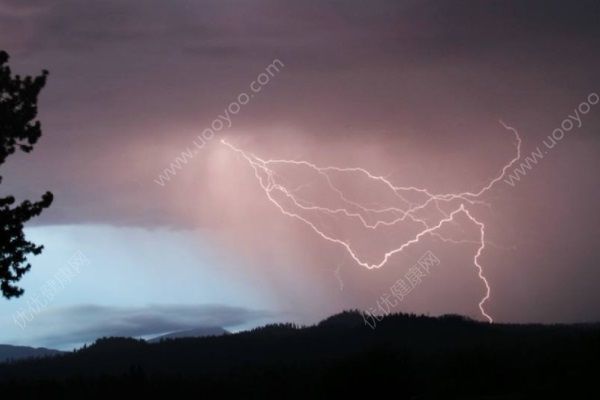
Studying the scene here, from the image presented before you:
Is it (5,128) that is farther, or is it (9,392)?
(9,392)

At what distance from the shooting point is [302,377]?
62.6 meters

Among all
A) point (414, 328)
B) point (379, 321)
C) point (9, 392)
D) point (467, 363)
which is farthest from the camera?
point (379, 321)

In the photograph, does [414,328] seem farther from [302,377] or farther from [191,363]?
[302,377]

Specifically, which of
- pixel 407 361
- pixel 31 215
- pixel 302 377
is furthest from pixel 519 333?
pixel 31 215

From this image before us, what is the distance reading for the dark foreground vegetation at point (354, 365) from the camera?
41.2 meters

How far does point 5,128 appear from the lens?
41438 mm

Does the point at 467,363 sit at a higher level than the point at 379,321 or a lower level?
lower

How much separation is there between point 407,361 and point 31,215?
17551 millimetres

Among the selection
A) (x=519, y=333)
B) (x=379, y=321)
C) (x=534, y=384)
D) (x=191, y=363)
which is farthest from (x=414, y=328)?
(x=534, y=384)

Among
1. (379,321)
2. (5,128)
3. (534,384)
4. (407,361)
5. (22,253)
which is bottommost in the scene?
(534,384)

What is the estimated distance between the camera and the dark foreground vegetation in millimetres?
41188

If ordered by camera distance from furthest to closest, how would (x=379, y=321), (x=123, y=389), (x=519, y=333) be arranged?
1. (x=379, y=321)
2. (x=519, y=333)
3. (x=123, y=389)

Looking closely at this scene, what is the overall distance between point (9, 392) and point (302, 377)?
1698 cm

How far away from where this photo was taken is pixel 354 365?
45094 mm
